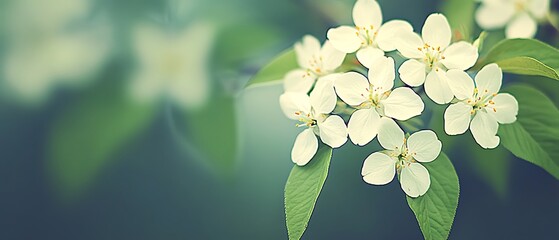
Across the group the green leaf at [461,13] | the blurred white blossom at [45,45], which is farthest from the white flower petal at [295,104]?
the blurred white blossom at [45,45]

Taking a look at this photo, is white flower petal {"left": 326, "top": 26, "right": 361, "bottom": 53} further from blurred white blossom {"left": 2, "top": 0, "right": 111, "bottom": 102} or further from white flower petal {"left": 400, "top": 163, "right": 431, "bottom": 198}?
blurred white blossom {"left": 2, "top": 0, "right": 111, "bottom": 102}

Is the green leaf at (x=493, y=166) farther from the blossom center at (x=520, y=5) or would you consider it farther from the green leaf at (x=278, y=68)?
the green leaf at (x=278, y=68)

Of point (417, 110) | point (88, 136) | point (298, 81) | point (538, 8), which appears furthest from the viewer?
point (88, 136)

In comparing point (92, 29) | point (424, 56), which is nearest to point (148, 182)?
point (92, 29)

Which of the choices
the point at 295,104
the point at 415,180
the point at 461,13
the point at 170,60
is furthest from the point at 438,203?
the point at 170,60

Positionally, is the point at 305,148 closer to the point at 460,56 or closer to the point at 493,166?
the point at 460,56

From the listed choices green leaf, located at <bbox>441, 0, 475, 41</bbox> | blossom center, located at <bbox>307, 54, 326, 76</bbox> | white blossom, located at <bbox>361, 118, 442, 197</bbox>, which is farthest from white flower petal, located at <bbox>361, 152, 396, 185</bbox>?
green leaf, located at <bbox>441, 0, 475, 41</bbox>

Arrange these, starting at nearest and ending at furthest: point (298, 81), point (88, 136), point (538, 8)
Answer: point (298, 81)
point (538, 8)
point (88, 136)
